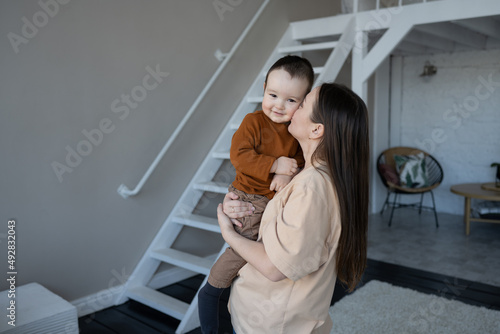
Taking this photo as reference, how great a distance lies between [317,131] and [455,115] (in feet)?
17.5

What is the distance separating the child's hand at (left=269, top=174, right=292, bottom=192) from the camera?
1.58 meters

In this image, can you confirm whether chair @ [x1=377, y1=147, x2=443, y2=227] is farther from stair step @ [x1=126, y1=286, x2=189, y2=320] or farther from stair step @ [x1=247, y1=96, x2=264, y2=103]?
stair step @ [x1=126, y1=286, x2=189, y2=320]

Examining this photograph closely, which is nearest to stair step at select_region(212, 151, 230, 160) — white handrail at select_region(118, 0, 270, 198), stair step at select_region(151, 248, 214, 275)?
white handrail at select_region(118, 0, 270, 198)

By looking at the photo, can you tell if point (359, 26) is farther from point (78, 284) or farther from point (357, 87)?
point (78, 284)

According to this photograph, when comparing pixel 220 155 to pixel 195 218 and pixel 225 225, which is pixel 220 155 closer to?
pixel 195 218

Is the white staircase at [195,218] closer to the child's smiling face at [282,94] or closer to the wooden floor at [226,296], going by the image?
the wooden floor at [226,296]

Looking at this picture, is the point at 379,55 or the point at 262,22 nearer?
the point at 379,55

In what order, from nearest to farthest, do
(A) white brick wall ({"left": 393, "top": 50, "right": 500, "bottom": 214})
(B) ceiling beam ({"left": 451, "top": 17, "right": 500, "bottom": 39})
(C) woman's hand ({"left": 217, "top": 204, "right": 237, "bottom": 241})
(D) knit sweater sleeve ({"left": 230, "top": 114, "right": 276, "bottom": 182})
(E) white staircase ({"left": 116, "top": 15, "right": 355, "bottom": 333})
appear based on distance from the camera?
(C) woman's hand ({"left": 217, "top": 204, "right": 237, "bottom": 241})
(D) knit sweater sleeve ({"left": 230, "top": 114, "right": 276, "bottom": 182})
(E) white staircase ({"left": 116, "top": 15, "right": 355, "bottom": 333})
(B) ceiling beam ({"left": 451, "top": 17, "right": 500, "bottom": 39})
(A) white brick wall ({"left": 393, "top": 50, "right": 500, "bottom": 214})

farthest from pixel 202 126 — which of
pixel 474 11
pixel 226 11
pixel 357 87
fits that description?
pixel 474 11

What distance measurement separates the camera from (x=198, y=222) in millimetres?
3219

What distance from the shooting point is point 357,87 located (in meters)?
3.71

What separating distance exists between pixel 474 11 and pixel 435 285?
2.03m

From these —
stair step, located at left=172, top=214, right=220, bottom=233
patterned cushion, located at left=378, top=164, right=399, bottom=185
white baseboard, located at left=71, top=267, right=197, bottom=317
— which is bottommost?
white baseboard, located at left=71, top=267, right=197, bottom=317

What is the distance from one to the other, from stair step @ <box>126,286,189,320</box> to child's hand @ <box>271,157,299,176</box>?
1573mm
